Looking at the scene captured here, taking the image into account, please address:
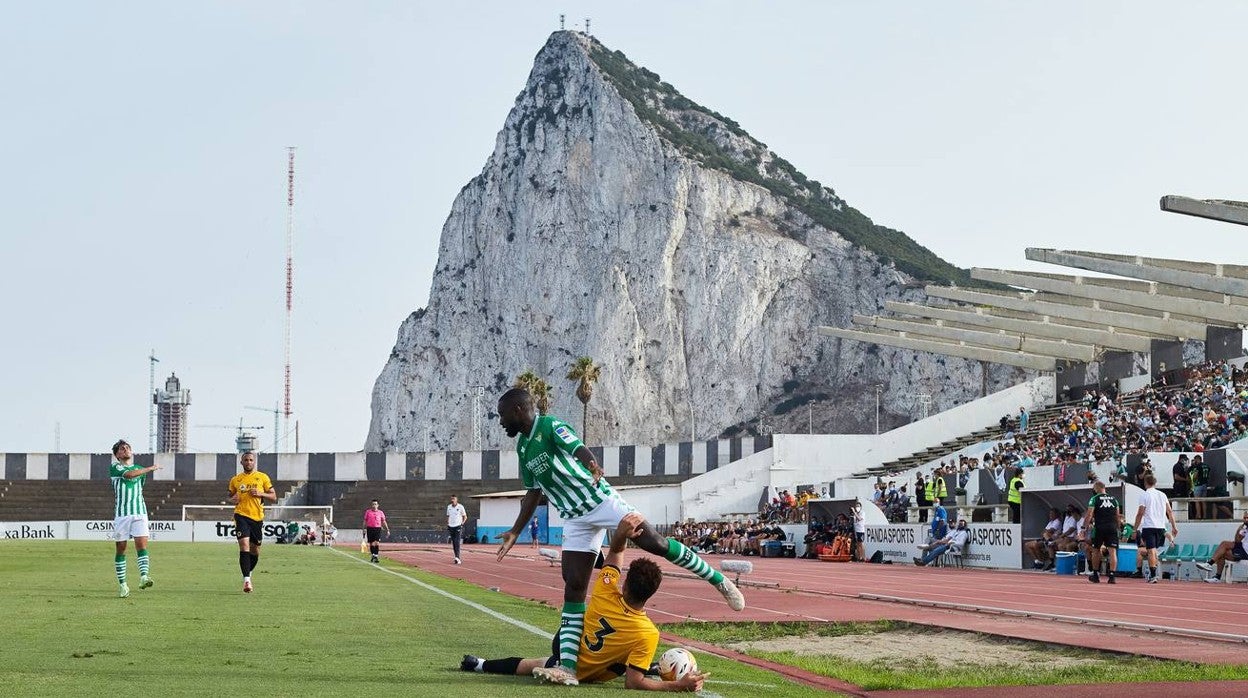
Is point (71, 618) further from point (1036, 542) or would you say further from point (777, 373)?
point (777, 373)

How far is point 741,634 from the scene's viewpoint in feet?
41.3

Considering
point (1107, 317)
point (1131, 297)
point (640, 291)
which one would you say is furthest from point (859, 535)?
point (640, 291)

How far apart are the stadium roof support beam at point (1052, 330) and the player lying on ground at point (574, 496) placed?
43359 millimetres

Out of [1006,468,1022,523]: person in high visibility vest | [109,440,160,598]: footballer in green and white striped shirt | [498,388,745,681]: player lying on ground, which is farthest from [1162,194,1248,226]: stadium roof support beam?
[498,388,745,681]: player lying on ground

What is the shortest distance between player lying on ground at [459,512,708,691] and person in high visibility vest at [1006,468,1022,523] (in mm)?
22579

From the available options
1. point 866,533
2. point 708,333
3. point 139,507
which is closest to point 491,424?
point 708,333

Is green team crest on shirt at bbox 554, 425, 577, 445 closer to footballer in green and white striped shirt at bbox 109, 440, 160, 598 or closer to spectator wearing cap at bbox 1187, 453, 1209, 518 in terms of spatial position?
footballer in green and white striped shirt at bbox 109, 440, 160, 598

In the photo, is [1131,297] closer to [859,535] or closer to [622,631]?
[859,535]

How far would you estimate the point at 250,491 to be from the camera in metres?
17.5

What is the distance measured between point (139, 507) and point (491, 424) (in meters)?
125

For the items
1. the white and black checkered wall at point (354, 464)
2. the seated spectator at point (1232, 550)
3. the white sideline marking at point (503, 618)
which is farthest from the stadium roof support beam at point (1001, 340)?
the white sideline marking at point (503, 618)

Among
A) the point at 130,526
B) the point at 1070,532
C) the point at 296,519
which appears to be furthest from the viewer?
the point at 296,519

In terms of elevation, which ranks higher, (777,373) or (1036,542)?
(777,373)

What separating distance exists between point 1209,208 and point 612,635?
28023mm
